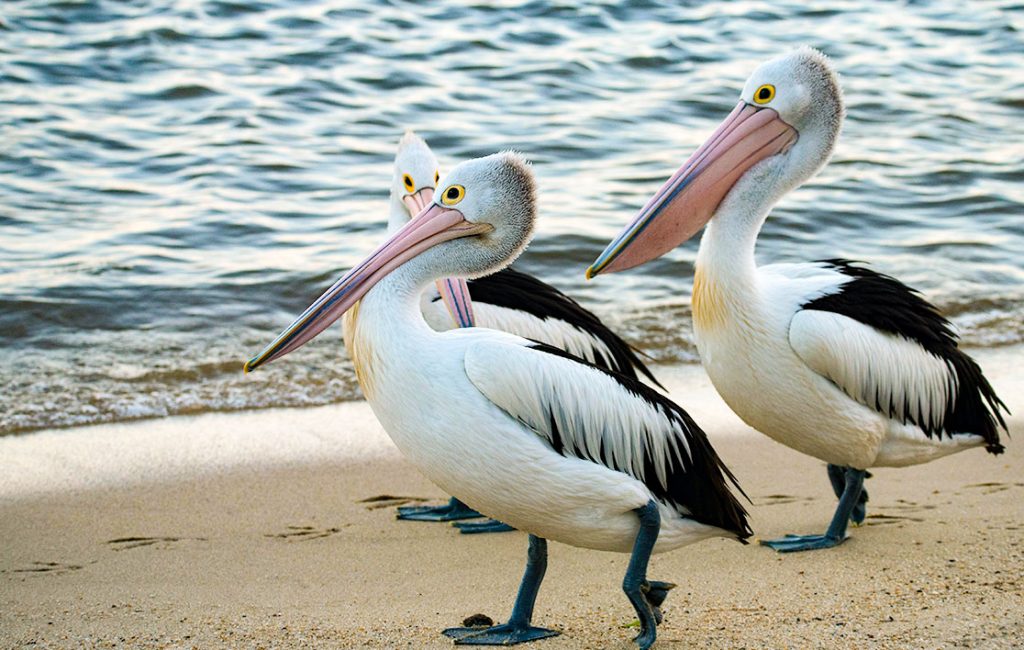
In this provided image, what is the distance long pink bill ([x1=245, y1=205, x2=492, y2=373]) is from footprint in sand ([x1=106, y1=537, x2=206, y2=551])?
1.23 m

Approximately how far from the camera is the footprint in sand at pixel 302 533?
449 centimetres


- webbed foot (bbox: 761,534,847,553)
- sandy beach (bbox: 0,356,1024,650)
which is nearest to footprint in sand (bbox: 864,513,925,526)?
sandy beach (bbox: 0,356,1024,650)

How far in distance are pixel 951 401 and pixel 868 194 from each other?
5.31 m

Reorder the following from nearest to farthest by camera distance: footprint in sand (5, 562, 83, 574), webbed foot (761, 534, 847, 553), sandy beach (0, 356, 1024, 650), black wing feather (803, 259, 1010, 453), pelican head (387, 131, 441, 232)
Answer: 1. sandy beach (0, 356, 1024, 650)
2. footprint in sand (5, 562, 83, 574)
3. webbed foot (761, 534, 847, 553)
4. black wing feather (803, 259, 1010, 453)
5. pelican head (387, 131, 441, 232)

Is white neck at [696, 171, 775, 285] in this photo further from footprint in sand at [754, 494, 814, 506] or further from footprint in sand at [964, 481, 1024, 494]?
footprint in sand at [964, 481, 1024, 494]

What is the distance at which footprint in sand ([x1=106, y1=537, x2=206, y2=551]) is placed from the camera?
171 inches

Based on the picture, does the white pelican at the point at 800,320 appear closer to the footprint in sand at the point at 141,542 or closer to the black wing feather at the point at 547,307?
the black wing feather at the point at 547,307

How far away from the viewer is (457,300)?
14.4 ft

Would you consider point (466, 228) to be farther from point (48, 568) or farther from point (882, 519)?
point (882, 519)

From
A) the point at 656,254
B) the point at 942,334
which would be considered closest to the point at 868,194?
the point at 942,334

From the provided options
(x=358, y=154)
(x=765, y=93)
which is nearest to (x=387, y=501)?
(x=765, y=93)

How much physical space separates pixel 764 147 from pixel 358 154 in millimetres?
6070

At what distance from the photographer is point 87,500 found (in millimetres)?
4750

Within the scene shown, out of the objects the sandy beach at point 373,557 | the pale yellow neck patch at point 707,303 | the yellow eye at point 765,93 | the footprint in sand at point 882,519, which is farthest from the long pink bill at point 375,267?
the footprint in sand at point 882,519
